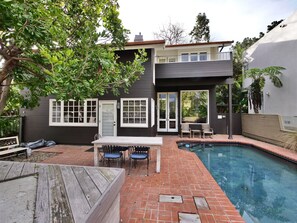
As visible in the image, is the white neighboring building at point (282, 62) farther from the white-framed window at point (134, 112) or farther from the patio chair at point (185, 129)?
the white-framed window at point (134, 112)

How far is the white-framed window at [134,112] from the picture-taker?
7758 mm

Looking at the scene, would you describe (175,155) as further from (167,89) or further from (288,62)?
(288,62)

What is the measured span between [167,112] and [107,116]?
14.9ft

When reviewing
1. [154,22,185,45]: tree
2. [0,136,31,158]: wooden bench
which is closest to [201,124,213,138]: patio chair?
[0,136,31,158]: wooden bench

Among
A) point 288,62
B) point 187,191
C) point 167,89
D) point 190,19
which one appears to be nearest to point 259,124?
point 288,62

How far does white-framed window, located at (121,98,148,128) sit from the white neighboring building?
28.5ft

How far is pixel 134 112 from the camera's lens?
7.85 meters

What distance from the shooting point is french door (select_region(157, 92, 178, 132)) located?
11.0 meters

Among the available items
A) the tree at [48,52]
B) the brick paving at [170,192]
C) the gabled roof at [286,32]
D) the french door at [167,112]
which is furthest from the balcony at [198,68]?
the tree at [48,52]

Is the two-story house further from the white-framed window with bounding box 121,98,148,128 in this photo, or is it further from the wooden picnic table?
the wooden picnic table

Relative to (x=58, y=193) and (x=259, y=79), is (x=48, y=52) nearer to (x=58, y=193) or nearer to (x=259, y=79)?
(x=58, y=193)

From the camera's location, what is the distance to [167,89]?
1116 cm

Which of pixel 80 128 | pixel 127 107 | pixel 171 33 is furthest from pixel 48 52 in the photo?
pixel 171 33

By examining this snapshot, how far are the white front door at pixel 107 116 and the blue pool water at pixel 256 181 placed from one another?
460 cm
